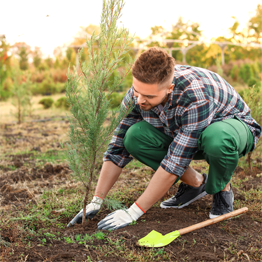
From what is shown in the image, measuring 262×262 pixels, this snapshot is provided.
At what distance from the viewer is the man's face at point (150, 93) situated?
213 centimetres

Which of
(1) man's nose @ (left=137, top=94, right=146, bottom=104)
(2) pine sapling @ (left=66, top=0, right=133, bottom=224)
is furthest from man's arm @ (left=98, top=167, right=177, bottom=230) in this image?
(1) man's nose @ (left=137, top=94, right=146, bottom=104)

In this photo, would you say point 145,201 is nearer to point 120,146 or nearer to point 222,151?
point 120,146

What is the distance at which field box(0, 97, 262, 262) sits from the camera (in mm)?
1944

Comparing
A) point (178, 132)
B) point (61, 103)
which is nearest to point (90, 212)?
point (178, 132)

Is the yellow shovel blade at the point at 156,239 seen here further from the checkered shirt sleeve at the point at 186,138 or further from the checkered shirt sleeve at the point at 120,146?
the checkered shirt sleeve at the point at 120,146

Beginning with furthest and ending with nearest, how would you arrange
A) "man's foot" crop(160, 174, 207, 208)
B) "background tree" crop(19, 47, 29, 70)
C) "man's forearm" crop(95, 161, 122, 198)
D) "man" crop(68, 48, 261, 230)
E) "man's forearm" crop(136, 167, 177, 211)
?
1. "background tree" crop(19, 47, 29, 70)
2. "man's foot" crop(160, 174, 207, 208)
3. "man's forearm" crop(95, 161, 122, 198)
4. "man's forearm" crop(136, 167, 177, 211)
5. "man" crop(68, 48, 261, 230)

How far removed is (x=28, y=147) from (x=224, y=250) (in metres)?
4.38

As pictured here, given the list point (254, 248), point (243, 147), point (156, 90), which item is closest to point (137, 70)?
point (156, 90)

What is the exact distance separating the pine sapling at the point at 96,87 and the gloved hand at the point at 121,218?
445 mm

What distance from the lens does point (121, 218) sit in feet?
7.72

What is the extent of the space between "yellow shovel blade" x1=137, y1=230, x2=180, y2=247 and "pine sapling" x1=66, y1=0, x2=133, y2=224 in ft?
2.39

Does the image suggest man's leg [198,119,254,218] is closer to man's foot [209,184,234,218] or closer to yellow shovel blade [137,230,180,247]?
man's foot [209,184,234,218]

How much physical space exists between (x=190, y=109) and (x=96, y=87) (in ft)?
2.55

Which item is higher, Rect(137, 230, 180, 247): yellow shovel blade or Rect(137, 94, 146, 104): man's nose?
Rect(137, 94, 146, 104): man's nose
